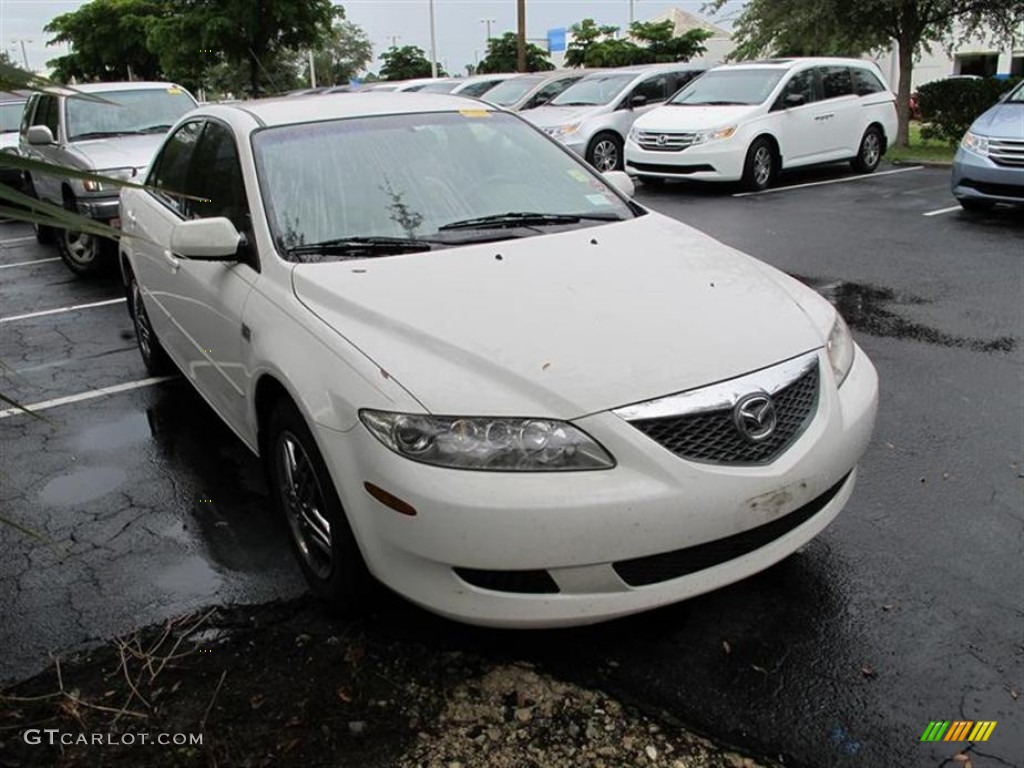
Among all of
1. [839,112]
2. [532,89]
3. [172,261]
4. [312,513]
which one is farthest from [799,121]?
[312,513]

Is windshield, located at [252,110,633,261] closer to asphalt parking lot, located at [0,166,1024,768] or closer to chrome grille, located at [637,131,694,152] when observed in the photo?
asphalt parking lot, located at [0,166,1024,768]

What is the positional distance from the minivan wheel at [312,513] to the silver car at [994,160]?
882 cm

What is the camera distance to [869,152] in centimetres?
1401

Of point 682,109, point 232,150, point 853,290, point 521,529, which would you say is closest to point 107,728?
point 521,529

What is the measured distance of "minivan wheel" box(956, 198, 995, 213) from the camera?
991cm

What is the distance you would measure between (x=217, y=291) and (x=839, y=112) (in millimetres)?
11864

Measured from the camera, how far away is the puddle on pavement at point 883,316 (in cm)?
579

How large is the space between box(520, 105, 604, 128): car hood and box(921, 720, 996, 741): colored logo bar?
40.9 feet

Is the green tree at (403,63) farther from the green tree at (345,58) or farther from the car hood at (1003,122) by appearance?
the car hood at (1003,122)

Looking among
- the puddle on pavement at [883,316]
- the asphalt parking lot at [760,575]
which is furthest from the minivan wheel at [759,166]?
the asphalt parking lot at [760,575]

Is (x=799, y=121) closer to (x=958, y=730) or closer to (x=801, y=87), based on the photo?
(x=801, y=87)

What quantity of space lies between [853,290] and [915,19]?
10.8 metres

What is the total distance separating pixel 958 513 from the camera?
3.64 m

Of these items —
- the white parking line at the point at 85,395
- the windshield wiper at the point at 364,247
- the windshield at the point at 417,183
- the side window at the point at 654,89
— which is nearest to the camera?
the windshield wiper at the point at 364,247
